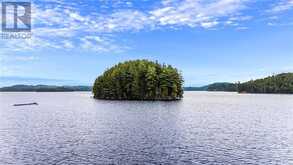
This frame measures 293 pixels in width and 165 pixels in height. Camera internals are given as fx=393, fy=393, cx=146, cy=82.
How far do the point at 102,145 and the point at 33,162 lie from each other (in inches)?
537

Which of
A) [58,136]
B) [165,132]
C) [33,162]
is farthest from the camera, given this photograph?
[165,132]

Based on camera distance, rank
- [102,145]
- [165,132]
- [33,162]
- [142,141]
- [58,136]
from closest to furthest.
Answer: [33,162] → [102,145] → [142,141] → [58,136] → [165,132]

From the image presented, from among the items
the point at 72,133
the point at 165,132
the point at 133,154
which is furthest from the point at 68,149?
the point at 165,132

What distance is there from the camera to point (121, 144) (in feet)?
190

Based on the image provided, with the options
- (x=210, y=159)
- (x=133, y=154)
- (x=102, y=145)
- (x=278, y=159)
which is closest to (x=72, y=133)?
(x=102, y=145)

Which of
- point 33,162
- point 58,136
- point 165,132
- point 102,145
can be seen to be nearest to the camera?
point 33,162

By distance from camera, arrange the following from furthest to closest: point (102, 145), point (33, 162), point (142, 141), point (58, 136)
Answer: point (58, 136) < point (142, 141) < point (102, 145) < point (33, 162)

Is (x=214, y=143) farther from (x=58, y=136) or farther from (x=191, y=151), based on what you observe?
(x=58, y=136)

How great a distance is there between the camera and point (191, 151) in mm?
52312

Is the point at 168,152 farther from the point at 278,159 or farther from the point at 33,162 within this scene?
the point at 33,162

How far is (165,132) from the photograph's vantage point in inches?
2876

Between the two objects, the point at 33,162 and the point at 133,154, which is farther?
the point at 133,154

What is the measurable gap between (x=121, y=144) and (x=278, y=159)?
22.2m

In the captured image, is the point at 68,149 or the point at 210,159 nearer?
the point at 210,159
